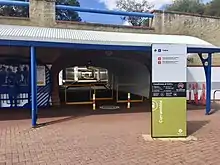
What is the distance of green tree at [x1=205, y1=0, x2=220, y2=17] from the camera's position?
42.5m

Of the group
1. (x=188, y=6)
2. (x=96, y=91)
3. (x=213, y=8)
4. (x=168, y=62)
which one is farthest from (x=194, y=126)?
(x=213, y=8)

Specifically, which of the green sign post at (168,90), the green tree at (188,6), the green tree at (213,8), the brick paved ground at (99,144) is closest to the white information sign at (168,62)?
the green sign post at (168,90)

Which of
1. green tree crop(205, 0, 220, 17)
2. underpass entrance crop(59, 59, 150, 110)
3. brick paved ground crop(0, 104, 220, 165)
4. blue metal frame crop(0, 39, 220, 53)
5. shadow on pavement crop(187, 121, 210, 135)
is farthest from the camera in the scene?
green tree crop(205, 0, 220, 17)

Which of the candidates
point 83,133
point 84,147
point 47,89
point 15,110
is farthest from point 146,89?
point 84,147

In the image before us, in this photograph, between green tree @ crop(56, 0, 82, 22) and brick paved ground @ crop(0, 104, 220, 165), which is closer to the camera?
brick paved ground @ crop(0, 104, 220, 165)

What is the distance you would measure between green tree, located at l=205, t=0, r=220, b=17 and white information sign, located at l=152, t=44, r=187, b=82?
3705 centimetres

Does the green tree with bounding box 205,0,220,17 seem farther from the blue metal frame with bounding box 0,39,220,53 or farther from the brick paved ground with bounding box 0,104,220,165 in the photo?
the brick paved ground with bounding box 0,104,220,165

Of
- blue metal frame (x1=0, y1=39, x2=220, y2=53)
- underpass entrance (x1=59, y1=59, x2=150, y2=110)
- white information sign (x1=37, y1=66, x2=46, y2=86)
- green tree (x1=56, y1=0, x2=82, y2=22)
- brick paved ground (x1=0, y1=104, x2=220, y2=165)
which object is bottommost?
brick paved ground (x1=0, y1=104, x2=220, y2=165)

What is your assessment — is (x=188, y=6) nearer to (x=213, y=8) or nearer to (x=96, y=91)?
(x=213, y=8)

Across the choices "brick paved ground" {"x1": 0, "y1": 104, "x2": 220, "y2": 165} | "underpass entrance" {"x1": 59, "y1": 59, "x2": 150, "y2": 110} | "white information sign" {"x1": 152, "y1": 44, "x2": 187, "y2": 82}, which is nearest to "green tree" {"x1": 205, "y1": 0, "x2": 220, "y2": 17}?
"underpass entrance" {"x1": 59, "y1": 59, "x2": 150, "y2": 110}

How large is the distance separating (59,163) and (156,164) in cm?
193

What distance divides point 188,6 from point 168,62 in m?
38.1

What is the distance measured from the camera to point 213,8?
43.5 m

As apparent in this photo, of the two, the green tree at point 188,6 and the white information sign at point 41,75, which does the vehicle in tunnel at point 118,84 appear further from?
the green tree at point 188,6
